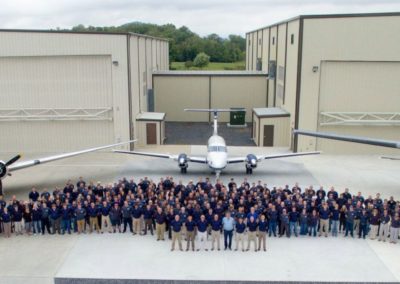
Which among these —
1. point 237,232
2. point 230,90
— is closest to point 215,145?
point 237,232

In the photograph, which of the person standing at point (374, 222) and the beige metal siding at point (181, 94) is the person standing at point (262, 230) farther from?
the beige metal siding at point (181, 94)

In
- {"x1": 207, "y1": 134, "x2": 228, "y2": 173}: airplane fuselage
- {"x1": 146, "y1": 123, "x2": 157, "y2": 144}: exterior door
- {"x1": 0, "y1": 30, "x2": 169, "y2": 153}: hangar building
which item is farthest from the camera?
{"x1": 146, "y1": 123, "x2": 157, "y2": 144}: exterior door

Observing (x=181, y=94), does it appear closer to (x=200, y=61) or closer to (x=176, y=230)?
(x=176, y=230)

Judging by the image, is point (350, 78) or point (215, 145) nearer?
point (215, 145)

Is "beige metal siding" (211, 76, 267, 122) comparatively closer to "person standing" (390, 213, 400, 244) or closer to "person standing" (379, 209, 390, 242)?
"person standing" (379, 209, 390, 242)

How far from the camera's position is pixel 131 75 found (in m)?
33.0

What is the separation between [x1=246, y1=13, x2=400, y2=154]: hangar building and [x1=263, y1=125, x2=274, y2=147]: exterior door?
9.15ft

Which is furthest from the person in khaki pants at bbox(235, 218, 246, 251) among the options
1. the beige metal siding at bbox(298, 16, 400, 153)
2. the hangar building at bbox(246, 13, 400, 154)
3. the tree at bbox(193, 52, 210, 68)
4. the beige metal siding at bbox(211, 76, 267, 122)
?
the tree at bbox(193, 52, 210, 68)

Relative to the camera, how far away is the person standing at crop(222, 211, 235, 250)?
16.5 m

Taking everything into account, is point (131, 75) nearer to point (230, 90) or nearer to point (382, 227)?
point (230, 90)

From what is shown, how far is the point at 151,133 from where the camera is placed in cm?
3553

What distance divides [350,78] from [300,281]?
20895 mm

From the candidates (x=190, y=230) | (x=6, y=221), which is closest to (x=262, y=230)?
(x=190, y=230)

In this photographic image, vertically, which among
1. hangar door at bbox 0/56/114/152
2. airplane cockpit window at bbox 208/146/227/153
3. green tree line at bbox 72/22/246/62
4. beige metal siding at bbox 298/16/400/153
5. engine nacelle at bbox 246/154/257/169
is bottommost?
engine nacelle at bbox 246/154/257/169
